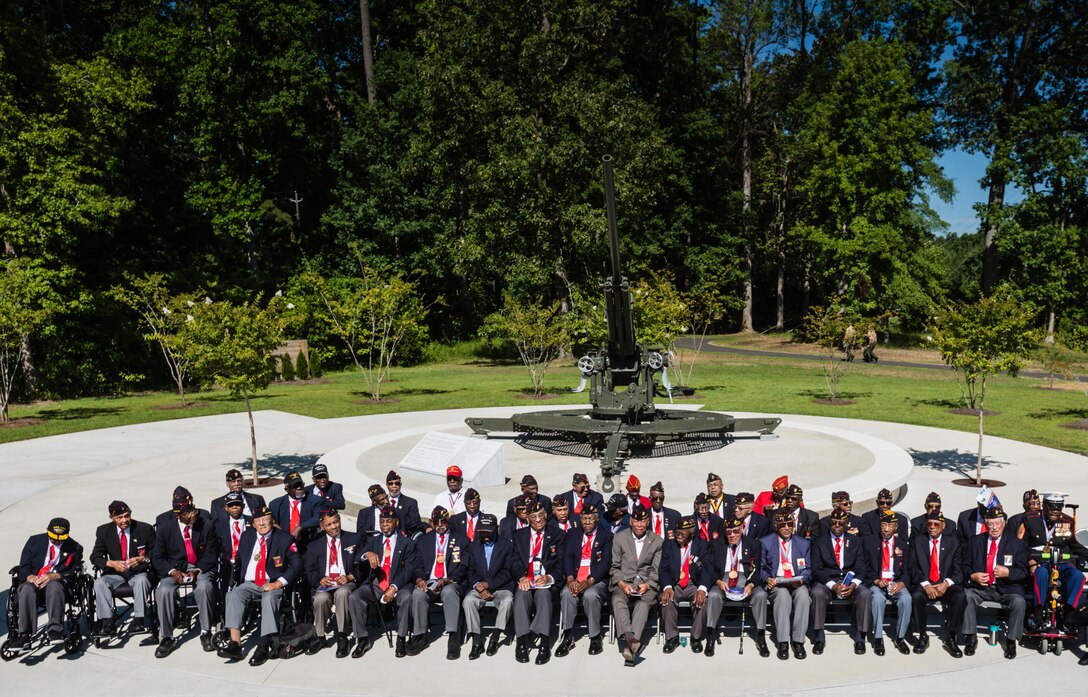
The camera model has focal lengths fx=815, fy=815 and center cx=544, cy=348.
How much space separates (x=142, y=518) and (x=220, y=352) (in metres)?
3.10

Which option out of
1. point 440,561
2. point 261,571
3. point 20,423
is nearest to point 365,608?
point 440,561

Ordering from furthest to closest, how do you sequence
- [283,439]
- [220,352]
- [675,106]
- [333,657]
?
1. [675,106]
2. [283,439]
3. [220,352]
4. [333,657]

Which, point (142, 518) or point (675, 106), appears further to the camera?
point (675, 106)

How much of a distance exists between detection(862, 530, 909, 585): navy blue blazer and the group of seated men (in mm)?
14

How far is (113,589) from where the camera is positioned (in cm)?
830

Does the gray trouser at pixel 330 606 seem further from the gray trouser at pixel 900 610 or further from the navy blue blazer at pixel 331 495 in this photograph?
the gray trouser at pixel 900 610

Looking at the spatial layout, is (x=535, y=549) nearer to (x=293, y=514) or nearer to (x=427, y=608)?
(x=427, y=608)

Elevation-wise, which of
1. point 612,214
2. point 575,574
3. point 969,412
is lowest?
point 969,412

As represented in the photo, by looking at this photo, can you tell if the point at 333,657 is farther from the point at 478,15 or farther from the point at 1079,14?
the point at 1079,14

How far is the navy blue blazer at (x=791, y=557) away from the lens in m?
8.21

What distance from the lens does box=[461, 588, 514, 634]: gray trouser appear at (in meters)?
8.02

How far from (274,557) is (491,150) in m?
32.6

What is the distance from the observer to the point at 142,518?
42.1 feet

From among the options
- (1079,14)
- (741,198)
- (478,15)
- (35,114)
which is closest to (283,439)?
(35,114)
